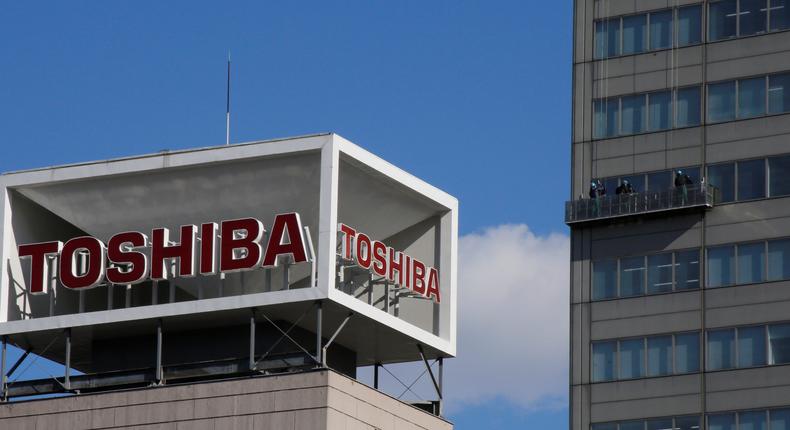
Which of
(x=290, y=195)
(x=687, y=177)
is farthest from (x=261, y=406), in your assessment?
(x=687, y=177)

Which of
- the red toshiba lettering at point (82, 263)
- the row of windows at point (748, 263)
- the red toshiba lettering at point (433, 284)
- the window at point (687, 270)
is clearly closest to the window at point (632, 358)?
the window at point (687, 270)

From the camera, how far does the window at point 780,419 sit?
122m

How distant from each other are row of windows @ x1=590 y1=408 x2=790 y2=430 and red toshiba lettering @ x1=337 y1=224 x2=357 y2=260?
33.9 metres

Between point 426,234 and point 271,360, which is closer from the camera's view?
point 271,360

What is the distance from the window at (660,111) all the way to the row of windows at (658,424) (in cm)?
1671

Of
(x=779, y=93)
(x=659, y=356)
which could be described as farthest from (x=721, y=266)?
(x=779, y=93)

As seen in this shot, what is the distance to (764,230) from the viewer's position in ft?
413

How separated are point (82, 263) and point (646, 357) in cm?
3889

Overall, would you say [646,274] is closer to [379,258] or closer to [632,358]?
[632,358]

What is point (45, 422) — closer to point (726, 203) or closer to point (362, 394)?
point (362, 394)

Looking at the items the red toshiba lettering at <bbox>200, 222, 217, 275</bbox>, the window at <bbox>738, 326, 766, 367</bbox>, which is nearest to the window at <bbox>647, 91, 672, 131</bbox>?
the window at <bbox>738, 326, 766, 367</bbox>

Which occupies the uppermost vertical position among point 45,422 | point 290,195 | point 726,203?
point 726,203

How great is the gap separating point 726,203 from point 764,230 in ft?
9.49

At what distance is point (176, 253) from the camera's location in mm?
98062
